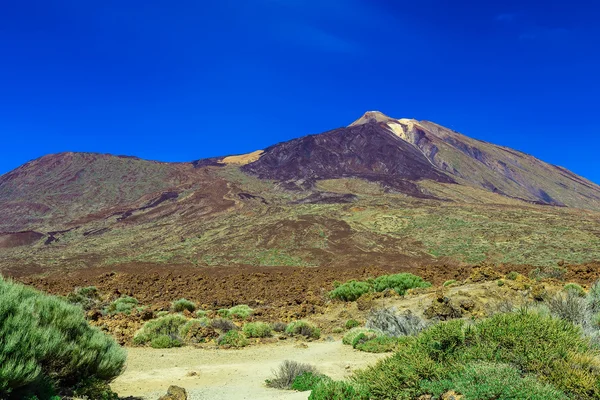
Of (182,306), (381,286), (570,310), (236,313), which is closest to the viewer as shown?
(570,310)

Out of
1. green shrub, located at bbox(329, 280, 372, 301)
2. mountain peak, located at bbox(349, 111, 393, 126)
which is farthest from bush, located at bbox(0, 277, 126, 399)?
mountain peak, located at bbox(349, 111, 393, 126)

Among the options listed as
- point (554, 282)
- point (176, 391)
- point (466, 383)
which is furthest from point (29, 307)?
point (554, 282)

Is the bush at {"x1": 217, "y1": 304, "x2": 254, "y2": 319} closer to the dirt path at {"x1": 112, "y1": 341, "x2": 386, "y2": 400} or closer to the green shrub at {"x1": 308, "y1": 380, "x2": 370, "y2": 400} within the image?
the dirt path at {"x1": 112, "y1": 341, "x2": 386, "y2": 400}

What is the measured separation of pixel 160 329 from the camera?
12.8 m

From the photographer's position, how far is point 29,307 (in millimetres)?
5395

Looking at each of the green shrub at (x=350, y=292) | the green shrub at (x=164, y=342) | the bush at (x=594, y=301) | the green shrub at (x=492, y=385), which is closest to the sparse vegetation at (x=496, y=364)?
the green shrub at (x=492, y=385)

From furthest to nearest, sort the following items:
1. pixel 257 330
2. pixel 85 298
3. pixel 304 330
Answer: pixel 85 298
pixel 304 330
pixel 257 330

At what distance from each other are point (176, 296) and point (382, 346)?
13.2 meters

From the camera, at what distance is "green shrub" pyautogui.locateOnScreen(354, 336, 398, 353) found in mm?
10242

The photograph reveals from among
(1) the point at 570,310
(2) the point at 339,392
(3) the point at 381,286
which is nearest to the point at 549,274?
(3) the point at 381,286

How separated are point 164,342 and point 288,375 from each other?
5026 mm

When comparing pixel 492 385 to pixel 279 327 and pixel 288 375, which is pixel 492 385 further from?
pixel 279 327

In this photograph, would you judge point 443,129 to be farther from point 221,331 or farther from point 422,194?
point 221,331

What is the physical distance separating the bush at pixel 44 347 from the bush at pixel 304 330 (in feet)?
23.9
